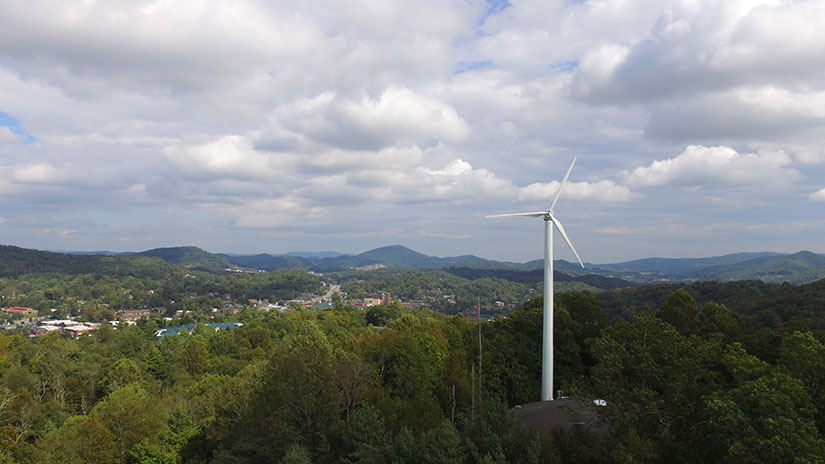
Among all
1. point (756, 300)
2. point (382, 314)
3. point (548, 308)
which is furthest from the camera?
point (382, 314)

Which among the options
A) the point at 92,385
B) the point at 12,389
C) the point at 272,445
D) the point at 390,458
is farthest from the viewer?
the point at 92,385

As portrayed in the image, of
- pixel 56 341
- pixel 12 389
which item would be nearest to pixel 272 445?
pixel 12 389

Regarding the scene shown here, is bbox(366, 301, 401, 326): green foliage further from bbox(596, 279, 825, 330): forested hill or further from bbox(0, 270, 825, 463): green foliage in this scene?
bbox(0, 270, 825, 463): green foliage

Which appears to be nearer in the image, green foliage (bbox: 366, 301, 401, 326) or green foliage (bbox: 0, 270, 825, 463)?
green foliage (bbox: 0, 270, 825, 463)

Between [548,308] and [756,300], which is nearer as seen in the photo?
[548,308]

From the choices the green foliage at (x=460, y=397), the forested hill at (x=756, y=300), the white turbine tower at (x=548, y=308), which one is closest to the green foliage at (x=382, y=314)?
the forested hill at (x=756, y=300)

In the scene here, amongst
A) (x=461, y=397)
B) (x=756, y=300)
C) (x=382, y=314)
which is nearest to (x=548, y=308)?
(x=461, y=397)

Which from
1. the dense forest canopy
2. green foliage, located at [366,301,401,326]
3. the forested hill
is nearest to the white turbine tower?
the dense forest canopy

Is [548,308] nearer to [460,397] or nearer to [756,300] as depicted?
[460,397]

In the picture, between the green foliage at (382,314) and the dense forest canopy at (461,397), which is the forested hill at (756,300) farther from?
the green foliage at (382,314)

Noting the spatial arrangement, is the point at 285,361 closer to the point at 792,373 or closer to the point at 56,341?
the point at 792,373

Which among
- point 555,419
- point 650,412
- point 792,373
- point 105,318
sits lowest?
point 105,318
